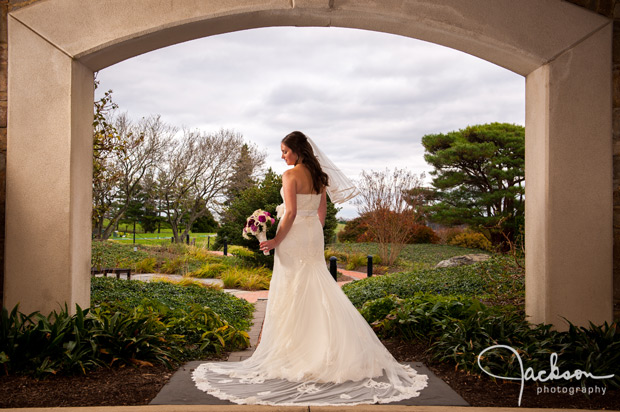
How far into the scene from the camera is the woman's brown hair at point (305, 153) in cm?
438

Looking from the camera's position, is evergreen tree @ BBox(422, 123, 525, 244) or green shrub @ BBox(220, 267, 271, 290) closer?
green shrub @ BBox(220, 267, 271, 290)

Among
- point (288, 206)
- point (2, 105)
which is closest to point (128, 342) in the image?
point (288, 206)

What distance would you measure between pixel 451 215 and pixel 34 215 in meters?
17.2

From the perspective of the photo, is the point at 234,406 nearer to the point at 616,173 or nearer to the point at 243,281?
the point at 616,173

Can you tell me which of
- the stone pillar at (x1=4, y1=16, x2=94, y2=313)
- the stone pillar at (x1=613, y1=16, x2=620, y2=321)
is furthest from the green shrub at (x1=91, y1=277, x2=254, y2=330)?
the stone pillar at (x1=613, y1=16, x2=620, y2=321)

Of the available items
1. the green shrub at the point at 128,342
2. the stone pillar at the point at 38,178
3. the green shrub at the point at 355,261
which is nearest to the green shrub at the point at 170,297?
the green shrub at the point at 128,342

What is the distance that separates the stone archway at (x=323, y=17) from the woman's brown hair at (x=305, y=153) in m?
1.29

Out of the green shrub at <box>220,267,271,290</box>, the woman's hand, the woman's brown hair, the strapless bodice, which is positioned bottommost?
the green shrub at <box>220,267,271,290</box>

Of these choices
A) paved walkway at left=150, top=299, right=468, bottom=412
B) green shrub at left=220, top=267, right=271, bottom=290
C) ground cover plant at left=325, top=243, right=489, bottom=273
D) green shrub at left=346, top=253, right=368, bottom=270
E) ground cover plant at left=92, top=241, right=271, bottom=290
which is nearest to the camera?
paved walkway at left=150, top=299, right=468, bottom=412

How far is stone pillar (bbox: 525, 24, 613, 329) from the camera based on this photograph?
459 centimetres

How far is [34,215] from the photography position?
14.8ft

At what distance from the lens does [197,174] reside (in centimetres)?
1984
